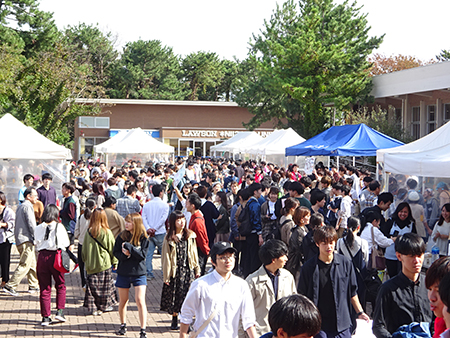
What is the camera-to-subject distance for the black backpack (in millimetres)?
9220

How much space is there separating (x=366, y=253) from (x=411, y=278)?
3.31 metres

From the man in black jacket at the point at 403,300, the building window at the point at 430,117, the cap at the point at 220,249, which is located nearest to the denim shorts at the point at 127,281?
the cap at the point at 220,249

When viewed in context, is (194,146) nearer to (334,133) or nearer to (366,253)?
(334,133)

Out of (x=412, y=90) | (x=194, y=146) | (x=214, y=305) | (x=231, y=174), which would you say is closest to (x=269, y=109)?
(x=194, y=146)

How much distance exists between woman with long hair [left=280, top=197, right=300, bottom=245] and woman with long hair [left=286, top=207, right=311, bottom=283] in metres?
0.35

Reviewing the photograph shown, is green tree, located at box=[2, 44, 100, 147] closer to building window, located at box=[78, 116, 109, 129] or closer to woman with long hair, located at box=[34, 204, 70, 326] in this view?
woman with long hair, located at box=[34, 204, 70, 326]

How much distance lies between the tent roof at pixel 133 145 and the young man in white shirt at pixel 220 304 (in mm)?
17471

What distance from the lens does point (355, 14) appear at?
111ft

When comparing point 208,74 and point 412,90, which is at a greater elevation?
point 208,74

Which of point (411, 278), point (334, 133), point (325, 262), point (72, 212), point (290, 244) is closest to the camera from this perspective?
point (411, 278)

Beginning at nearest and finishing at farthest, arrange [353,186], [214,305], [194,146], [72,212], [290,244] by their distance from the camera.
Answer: [214,305], [290,244], [72,212], [353,186], [194,146]

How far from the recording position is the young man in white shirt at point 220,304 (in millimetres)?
4281

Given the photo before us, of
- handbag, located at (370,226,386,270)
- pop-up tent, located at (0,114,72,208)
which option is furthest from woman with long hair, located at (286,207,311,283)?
→ pop-up tent, located at (0,114,72,208)

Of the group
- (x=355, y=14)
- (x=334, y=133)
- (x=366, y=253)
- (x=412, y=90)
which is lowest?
(x=366, y=253)
